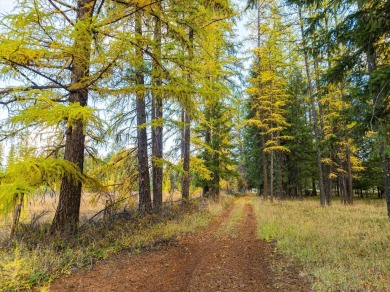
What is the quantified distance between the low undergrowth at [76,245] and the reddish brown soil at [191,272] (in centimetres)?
36

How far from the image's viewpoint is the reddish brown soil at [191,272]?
425 cm

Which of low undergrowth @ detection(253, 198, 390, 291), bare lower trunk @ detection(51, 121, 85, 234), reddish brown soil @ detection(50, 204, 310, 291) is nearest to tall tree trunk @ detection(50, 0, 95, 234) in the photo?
bare lower trunk @ detection(51, 121, 85, 234)

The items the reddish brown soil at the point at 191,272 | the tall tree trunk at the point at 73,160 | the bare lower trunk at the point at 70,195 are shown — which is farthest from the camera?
the bare lower trunk at the point at 70,195

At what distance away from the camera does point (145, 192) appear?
995cm

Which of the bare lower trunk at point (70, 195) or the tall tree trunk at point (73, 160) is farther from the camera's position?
the bare lower trunk at point (70, 195)

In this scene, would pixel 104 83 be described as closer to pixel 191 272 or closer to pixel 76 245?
pixel 76 245

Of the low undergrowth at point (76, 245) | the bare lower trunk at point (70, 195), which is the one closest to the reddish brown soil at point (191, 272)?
the low undergrowth at point (76, 245)

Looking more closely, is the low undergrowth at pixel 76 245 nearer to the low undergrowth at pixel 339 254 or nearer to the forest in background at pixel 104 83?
the forest in background at pixel 104 83

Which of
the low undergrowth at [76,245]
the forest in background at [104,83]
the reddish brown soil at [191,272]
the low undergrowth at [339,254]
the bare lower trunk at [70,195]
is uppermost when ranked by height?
the forest in background at [104,83]

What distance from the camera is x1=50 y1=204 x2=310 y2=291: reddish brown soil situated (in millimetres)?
4254

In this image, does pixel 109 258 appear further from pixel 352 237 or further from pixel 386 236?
pixel 386 236

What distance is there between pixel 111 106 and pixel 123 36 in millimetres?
6233

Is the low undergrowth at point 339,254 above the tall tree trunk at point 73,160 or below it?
below

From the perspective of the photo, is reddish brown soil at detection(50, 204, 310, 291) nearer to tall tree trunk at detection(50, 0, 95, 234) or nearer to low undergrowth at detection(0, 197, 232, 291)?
low undergrowth at detection(0, 197, 232, 291)
